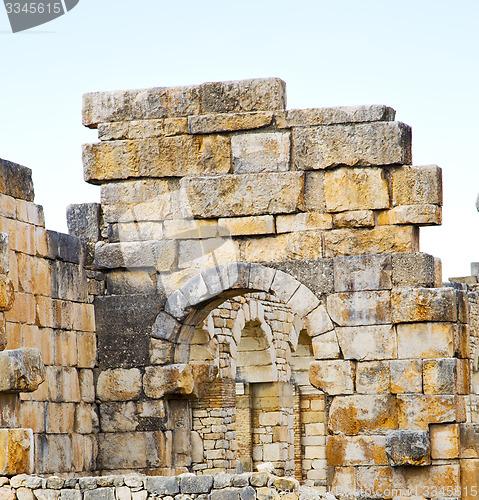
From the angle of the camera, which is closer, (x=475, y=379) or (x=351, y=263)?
(x=351, y=263)

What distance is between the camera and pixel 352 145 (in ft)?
38.4

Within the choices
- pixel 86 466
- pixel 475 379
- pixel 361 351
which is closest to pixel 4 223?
pixel 86 466

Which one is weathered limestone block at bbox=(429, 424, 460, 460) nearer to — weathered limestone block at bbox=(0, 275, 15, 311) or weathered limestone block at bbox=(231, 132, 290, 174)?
weathered limestone block at bbox=(231, 132, 290, 174)

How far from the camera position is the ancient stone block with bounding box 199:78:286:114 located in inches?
470

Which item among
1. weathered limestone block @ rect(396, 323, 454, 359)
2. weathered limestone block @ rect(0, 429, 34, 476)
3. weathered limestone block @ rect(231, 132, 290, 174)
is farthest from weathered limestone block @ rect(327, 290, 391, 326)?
weathered limestone block @ rect(0, 429, 34, 476)

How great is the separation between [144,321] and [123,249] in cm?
79

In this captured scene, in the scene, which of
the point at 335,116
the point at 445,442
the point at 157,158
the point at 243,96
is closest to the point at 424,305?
the point at 445,442

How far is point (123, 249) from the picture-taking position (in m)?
12.3

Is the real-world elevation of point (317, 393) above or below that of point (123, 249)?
below

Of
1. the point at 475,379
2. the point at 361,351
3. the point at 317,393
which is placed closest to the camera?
the point at 361,351

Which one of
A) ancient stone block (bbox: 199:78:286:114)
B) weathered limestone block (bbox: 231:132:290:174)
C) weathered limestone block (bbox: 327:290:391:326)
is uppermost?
ancient stone block (bbox: 199:78:286:114)

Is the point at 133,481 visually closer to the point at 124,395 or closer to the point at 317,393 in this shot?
the point at 124,395

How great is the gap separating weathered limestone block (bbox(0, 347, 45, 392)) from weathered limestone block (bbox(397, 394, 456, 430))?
3.71 meters

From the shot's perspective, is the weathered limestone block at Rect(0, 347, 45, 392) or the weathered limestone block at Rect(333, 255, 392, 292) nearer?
the weathered limestone block at Rect(0, 347, 45, 392)
